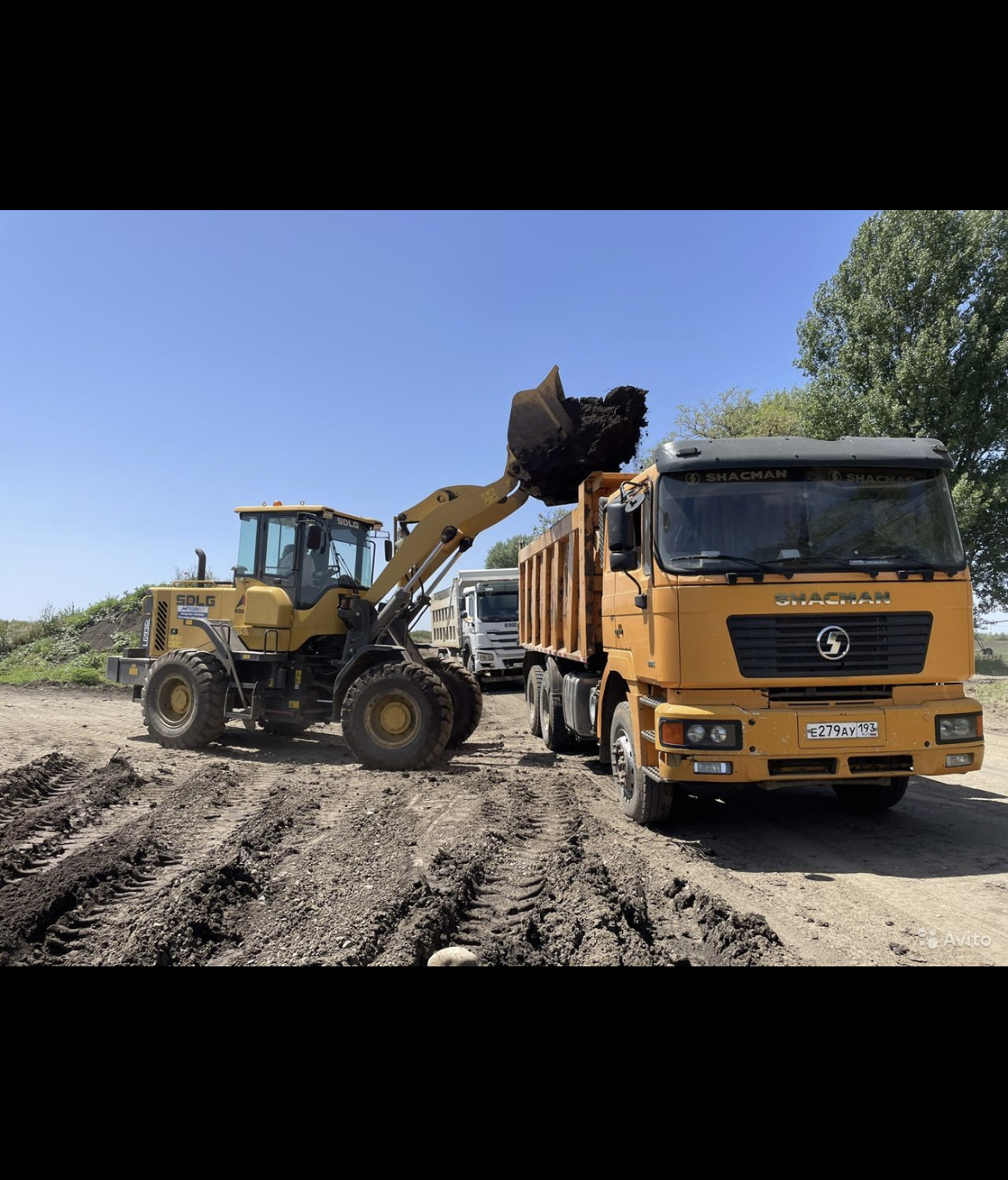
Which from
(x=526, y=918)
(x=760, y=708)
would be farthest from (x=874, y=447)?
(x=526, y=918)

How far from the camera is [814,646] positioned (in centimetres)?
549

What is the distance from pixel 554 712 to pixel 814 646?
204 inches

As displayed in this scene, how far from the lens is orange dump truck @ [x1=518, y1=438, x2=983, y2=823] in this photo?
5449mm

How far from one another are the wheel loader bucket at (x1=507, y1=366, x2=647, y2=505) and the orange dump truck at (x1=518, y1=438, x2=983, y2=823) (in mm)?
2473

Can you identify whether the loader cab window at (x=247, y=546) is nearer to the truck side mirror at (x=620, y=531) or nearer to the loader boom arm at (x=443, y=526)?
the loader boom arm at (x=443, y=526)

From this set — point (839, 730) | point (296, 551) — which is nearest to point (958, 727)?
point (839, 730)

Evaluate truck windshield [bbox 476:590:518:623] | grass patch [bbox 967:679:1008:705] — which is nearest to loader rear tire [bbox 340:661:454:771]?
truck windshield [bbox 476:590:518:623]

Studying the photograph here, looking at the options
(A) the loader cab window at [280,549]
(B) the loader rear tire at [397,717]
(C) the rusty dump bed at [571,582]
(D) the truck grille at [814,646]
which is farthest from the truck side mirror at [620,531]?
(A) the loader cab window at [280,549]

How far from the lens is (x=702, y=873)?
520cm

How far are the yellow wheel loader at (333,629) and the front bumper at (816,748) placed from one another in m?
4.03

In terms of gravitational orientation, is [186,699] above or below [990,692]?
below

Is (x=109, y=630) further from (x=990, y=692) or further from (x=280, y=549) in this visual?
(x=990, y=692)

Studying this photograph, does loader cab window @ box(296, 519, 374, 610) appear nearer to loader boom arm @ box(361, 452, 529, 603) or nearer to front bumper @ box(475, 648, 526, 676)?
loader boom arm @ box(361, 452, 529, 603)

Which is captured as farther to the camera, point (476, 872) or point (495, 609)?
point (495, 609)
